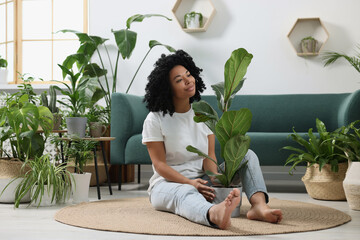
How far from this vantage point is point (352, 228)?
2088 millimetres

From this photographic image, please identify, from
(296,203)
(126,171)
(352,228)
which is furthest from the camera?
(126,171)

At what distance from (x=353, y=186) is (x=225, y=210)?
1.10 metres

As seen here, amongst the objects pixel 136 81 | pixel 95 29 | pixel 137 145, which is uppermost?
pixel 95 29

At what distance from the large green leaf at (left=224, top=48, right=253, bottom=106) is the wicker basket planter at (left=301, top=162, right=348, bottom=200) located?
4.04ft

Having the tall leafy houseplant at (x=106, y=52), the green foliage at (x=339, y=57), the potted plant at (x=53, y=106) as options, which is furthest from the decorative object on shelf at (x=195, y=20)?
the potted plant at (x=53, y=106)

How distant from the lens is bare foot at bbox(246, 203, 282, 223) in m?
2.06

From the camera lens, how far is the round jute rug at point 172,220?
1.95 metres

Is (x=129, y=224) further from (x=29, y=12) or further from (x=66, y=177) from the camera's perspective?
(x=29, y=12)

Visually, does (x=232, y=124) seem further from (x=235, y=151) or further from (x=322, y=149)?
(x=322, y=149)

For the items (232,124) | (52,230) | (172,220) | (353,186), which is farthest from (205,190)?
(353,186)

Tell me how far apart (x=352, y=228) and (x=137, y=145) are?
1895 mm

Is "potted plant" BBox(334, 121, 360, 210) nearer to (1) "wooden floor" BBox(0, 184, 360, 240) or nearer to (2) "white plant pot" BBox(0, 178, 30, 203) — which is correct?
(1) "wooden floor" BBox(0, 184, 360, 240)

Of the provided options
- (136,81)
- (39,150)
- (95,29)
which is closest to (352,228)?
(39,150)

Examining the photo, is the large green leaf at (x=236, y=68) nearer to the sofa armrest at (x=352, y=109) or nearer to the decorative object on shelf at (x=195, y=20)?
the sofa armrest at (x=352, y=109)
